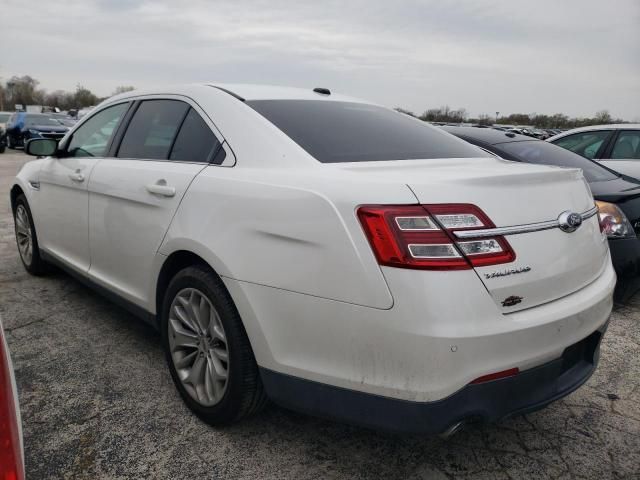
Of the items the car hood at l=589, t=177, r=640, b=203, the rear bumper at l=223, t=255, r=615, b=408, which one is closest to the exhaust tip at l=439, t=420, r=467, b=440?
the rear bumper at l=223, t=255, r=615, b=408

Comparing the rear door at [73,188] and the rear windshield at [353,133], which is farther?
the rear door at [73,188]

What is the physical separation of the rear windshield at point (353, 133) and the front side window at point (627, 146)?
4250 millimetres

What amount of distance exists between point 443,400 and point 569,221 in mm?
829

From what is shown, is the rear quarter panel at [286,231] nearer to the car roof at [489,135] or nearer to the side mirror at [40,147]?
the side mirror at [40,147]

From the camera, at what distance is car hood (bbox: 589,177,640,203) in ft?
12.7

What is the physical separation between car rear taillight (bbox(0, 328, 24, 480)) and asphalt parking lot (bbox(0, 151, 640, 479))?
3.30 feet

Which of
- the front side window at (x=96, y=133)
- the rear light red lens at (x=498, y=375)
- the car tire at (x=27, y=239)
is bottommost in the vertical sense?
the car tire at (x=27, y=239)

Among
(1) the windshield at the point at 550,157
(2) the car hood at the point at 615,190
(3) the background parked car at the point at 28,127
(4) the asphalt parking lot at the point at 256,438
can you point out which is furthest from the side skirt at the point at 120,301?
(3) the background parked car at the point at 28,127

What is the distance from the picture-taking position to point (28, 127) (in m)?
19.6

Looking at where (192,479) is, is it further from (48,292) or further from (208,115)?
(48,292)

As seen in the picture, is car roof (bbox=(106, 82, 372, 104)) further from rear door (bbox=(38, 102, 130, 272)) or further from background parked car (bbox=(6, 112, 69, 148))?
background parked car (bbox=(6, 112, 69, 148))

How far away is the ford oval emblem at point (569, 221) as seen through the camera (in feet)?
6.41

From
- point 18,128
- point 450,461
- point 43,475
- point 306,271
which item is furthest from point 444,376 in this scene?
point 18,128

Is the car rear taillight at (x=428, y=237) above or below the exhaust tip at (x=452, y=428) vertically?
above
